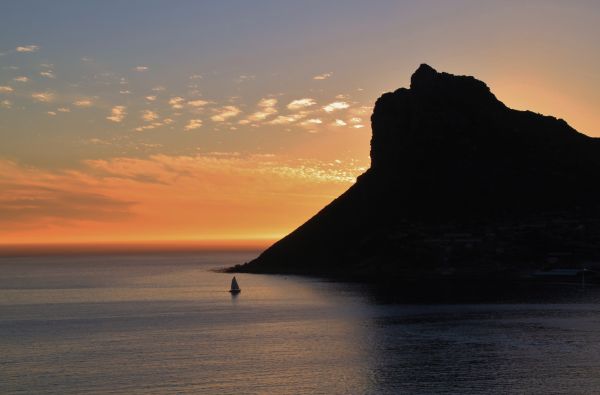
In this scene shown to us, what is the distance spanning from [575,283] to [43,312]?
129431 mm

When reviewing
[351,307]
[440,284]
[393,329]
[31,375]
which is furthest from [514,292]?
[31,375]

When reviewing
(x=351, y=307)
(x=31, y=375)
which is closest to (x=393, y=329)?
(x=351, y=307)

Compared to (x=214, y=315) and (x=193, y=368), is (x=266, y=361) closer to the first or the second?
(x=193, y=368)

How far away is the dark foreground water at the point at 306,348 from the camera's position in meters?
70.9

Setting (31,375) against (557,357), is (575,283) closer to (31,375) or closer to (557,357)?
(557,357)

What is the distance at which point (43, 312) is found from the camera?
14812 cm

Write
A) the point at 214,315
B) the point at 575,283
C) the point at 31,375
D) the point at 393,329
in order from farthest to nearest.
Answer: the point at 575,283, the point at 214,315, the point at 393,329, the point at 31,375

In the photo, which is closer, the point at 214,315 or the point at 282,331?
the point at 282,331

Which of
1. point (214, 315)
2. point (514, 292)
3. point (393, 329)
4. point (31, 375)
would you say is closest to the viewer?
point (31, 375)

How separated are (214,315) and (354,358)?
186ft

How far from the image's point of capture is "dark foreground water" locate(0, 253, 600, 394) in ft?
233

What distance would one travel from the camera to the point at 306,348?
92688 mm

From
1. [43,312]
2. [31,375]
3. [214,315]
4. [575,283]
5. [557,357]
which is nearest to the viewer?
[31,375]

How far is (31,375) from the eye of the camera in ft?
251
